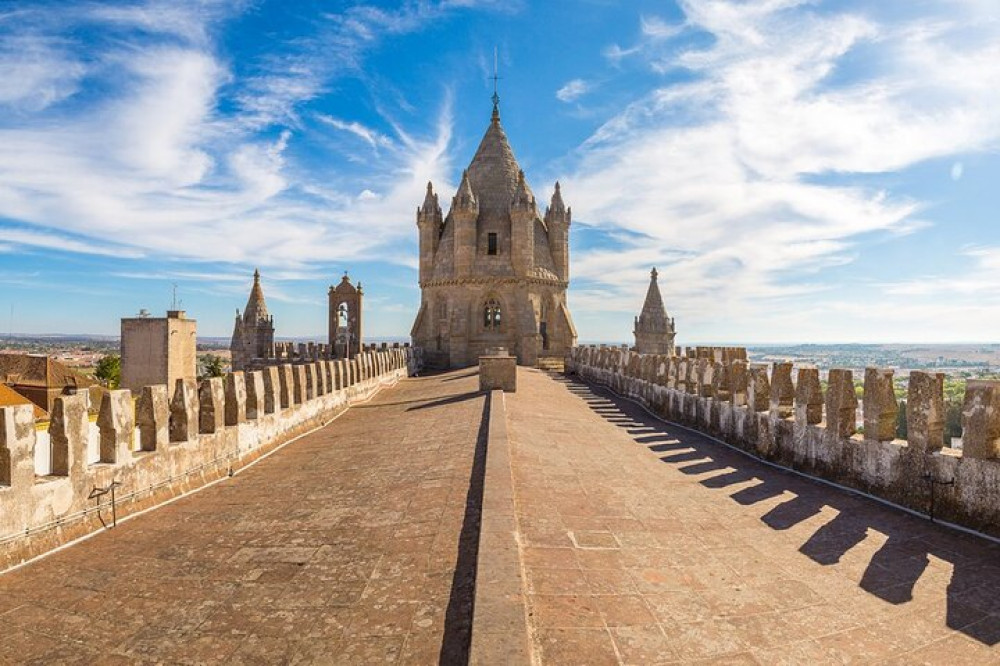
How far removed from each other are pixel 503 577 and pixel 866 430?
5981 mm

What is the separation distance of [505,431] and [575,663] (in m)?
5.13

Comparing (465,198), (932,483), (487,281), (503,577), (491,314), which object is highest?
(465,198)

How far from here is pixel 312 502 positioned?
19.8 feet

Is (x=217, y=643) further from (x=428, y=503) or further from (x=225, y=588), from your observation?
(x=428, y=503)

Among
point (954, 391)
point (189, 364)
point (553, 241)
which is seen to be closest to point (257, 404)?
point (189, 364)

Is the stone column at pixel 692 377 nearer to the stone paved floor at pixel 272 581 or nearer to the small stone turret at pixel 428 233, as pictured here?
the stone paved floor at pixel 272 581

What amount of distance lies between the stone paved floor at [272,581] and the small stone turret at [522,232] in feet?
81.3

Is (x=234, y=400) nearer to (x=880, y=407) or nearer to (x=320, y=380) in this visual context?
(x=320, y=380)

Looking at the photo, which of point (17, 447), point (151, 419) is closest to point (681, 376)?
point (151, 419)

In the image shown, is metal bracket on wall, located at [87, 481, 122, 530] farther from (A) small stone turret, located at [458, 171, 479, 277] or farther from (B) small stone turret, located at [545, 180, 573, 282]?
(B) small stone turret, located at [545, 180, 573, 282]

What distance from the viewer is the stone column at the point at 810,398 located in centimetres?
845

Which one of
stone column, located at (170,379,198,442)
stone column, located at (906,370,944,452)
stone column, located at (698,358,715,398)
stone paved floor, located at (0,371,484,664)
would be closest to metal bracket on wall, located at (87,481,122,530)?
stone paved floor, located at (0,371,484,664)

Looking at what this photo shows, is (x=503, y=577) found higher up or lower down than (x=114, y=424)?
lower down

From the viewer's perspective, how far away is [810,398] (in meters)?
8.48
